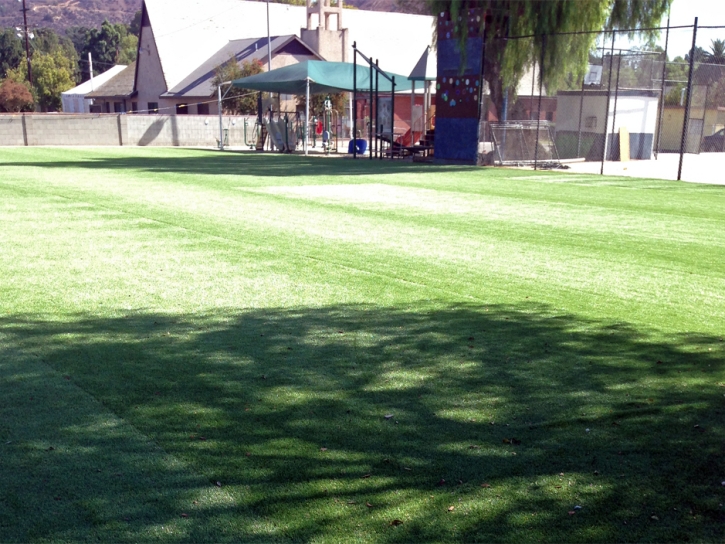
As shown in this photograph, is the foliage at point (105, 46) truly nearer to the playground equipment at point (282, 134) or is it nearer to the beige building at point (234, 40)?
the beige building at point (234, 40)

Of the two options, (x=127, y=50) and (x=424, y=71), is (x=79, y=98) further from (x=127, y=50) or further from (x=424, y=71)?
(x=127, y=50)

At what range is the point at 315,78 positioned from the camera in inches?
1129

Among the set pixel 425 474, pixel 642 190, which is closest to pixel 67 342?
pixel 425 474

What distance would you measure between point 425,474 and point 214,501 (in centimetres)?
93

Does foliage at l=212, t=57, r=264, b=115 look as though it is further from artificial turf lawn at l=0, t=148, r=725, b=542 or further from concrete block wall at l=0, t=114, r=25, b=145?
artificial turf lawn at l=0, t=148, r=725, b=542

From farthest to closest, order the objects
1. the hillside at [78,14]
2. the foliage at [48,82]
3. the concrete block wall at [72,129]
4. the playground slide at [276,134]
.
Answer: the hillside at [78,14] < the foliage at [48,82] < the concrete block wall at [72,129] < the playground slide at [276,134]

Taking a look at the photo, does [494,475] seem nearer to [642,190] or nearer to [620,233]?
[620,233]

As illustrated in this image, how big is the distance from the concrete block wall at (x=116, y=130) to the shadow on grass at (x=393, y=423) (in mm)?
32325

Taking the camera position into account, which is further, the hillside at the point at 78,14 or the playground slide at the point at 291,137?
the hillside at the point at 78,14

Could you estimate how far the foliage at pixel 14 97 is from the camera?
62594 mm

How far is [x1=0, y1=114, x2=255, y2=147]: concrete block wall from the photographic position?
34.9 m

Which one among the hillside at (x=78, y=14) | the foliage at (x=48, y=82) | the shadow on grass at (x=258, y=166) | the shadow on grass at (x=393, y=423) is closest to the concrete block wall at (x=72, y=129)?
the shadow on grass at (x=258, y=166)

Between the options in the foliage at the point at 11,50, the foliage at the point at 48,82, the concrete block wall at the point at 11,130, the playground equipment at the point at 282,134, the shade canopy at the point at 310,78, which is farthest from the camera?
the foliage at the point at 11,50

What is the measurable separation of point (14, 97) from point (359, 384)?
2610 inches
